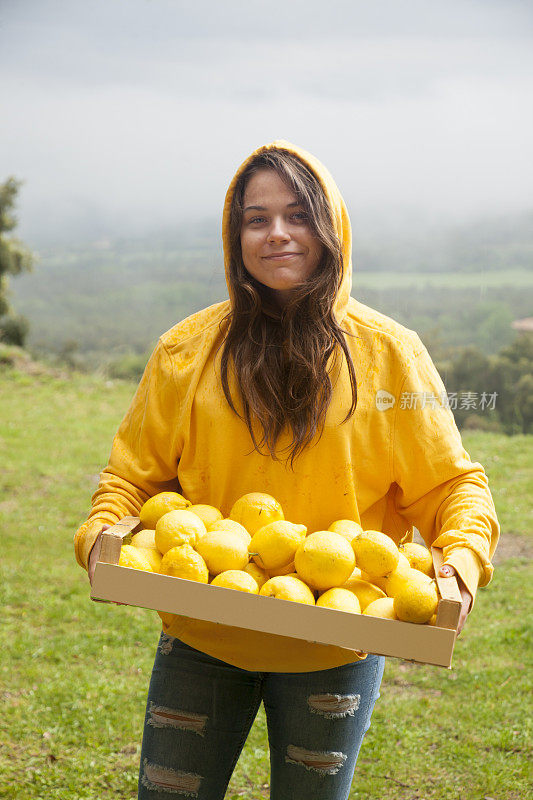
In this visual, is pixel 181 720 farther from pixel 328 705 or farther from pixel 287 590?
pixel 287 590

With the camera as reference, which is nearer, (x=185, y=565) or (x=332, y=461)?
(x=185, y=565)

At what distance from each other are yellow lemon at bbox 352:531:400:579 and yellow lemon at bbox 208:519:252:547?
8.1 inches

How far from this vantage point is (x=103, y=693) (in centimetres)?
342

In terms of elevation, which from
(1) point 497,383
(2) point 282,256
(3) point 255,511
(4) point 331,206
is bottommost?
(1) point 497,383

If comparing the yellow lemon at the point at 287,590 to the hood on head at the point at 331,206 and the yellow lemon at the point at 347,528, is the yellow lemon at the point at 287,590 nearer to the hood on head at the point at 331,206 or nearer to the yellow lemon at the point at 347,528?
the yellow lemon at the point at 347,528

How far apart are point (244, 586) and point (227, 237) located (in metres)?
0.78

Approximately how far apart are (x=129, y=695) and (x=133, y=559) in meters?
2.30

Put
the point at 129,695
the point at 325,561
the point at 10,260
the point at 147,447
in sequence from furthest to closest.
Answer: the point at 10,260 < the point at 129,695 < the point at 147,447 < the point at 325,561

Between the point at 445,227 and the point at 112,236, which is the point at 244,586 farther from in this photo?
the point at 112,236

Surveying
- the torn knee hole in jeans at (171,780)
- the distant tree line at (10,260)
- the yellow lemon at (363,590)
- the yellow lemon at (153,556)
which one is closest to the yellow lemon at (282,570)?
the yellow lemon at (363,590)

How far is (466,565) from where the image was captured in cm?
141

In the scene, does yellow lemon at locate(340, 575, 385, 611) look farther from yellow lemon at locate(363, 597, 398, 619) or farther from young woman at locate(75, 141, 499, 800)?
young woman at locate(75, 141, 499, 800)

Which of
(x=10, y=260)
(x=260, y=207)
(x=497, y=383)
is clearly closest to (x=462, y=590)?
(x=260, y=207)

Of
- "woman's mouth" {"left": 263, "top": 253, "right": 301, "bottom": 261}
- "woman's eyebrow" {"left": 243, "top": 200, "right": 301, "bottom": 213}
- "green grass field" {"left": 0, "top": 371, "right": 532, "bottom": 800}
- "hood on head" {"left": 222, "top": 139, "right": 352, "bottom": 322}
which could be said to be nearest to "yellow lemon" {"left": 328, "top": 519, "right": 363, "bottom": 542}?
"hood on head" {"left": 222, "top": 139, "right": 352, "bottom": 322}
